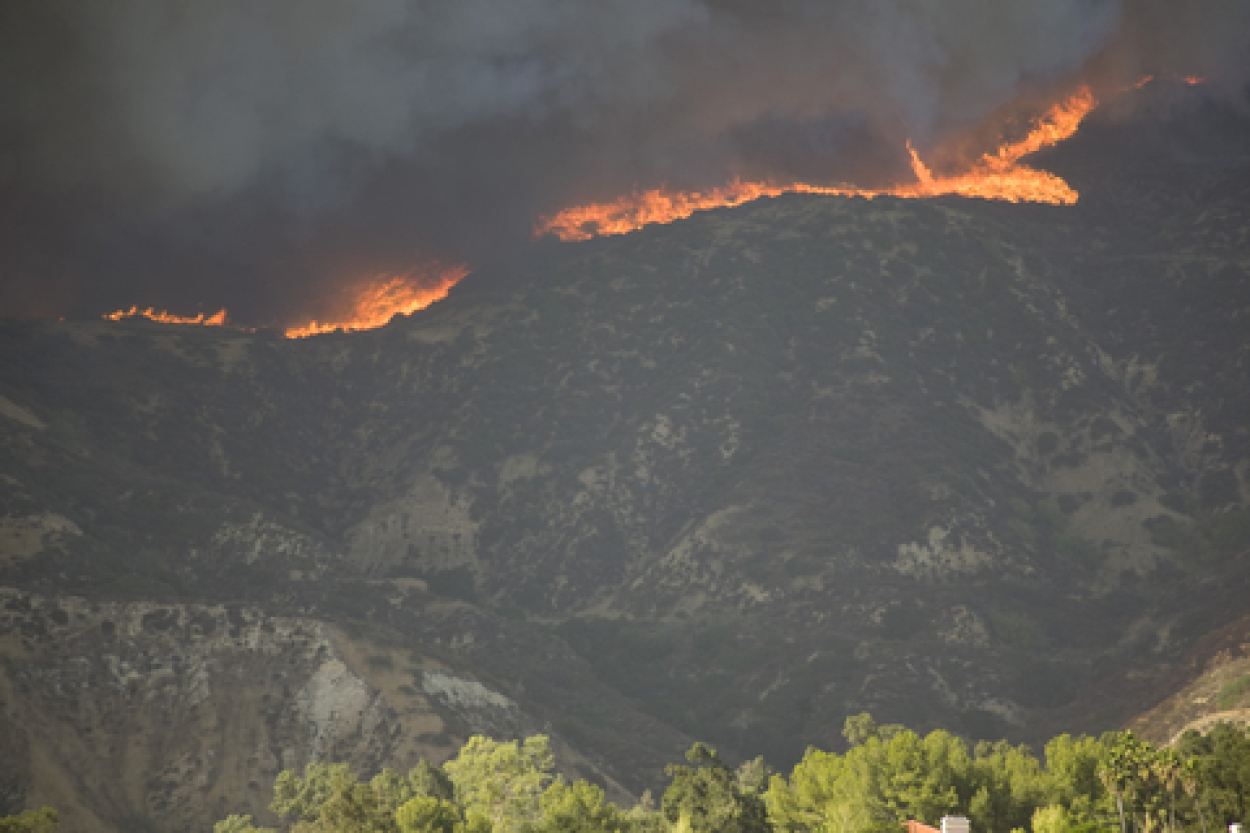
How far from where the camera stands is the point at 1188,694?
4190 inches

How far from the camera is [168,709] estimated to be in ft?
345

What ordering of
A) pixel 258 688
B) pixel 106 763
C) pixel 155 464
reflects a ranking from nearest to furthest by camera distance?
pixel 106 763
pixel 258 688
pixel 155 464

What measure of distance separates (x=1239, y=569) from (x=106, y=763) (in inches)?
4904

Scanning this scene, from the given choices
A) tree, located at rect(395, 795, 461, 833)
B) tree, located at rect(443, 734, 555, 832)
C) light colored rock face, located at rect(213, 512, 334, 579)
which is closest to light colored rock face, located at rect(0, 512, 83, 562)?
light colored rock face, located at rect(213, 512, 334, 579)

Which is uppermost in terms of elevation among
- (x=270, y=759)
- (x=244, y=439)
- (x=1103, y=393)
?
(x=244, y=439)

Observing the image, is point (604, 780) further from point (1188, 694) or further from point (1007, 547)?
point (1007, 547)

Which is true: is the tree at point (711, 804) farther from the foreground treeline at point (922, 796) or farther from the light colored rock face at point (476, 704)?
the light colored rock face at point (476, 704)

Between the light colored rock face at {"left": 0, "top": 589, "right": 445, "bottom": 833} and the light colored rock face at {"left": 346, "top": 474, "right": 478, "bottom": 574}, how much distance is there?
205 feet

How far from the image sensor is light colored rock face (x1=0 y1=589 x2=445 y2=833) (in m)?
93.4

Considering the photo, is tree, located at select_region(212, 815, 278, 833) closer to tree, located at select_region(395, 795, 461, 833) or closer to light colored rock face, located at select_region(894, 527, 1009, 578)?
tree, located at select_region(395, 795, 461, 833)

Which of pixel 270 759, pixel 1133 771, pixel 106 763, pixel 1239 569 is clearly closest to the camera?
pixel 1133 771

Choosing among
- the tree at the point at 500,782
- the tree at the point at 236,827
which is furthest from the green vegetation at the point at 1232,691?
the tree at the point at 236,827

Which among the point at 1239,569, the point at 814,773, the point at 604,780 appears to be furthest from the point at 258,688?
the point at 1239,569

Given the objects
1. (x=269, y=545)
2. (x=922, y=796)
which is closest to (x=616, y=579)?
(x=269, y=545)
